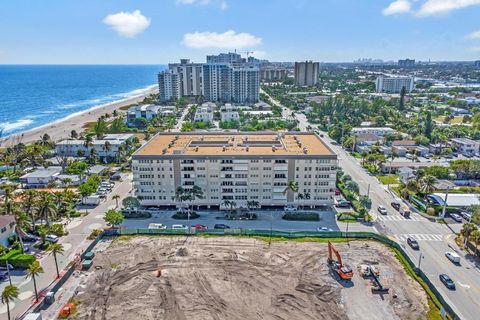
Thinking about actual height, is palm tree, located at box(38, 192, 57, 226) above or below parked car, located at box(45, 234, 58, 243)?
above

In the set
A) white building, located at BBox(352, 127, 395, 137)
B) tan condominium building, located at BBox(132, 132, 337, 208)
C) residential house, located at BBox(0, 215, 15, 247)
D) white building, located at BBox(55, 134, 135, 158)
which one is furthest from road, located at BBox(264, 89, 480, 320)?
white building, located at BBox(55, 134, 135, 158)

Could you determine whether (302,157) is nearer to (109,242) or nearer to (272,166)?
(272,166)

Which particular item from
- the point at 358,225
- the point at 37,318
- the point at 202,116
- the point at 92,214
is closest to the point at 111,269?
the point at 37,318

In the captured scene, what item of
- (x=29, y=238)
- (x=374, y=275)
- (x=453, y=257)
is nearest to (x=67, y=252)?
(x=29, y=238)

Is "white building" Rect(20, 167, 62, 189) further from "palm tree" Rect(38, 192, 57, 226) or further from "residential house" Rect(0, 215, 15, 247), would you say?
"palm tree" Rect(38, 192, 57, 226)

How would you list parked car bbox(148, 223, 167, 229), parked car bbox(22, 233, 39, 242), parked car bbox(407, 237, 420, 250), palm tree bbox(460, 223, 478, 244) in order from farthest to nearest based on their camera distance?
1. parked car bbox(148, 223, 167, 229)
2. parked car bbox(22, 233, 39, 242)
3. parked car bbox(407, 237, 420, 250)
4. palm tree bbox(460, 223, 478, 244)

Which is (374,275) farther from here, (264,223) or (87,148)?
(87,148)
